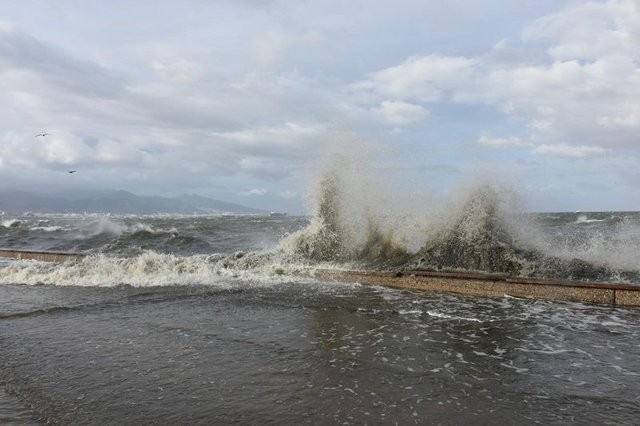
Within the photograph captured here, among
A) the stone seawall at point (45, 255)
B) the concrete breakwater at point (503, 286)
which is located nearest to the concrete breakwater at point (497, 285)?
the concrete breakwater at point (503, 286)

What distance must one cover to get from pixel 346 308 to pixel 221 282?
401 centimetres

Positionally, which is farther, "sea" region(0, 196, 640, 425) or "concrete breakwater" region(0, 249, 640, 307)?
"concrete breakwater" region(0, 249, 640, 307)

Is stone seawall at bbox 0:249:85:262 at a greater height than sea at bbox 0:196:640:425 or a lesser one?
greater

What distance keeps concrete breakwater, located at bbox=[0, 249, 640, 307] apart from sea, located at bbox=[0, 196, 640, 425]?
0.26m

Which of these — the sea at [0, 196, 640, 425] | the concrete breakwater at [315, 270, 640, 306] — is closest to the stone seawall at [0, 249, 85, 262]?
the sea at [0, 196, 640, 425]

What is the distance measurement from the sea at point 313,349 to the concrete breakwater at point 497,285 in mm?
259

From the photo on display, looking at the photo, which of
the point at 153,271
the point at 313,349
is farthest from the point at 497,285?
the point at 153,271

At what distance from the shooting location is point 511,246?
1124 cm

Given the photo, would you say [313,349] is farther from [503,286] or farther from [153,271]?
[153,271]

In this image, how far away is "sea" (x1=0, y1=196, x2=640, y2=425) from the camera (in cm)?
363

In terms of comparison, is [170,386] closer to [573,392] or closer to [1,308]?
[573,392]

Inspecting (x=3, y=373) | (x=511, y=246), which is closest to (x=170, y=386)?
(x=3, y=373)

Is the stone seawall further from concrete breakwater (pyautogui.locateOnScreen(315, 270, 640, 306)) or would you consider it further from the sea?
concrete breakwater (pyautogui.locateOnScreen(315, 270, 640, 306))

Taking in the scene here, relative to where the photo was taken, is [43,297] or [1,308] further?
[43,297]
